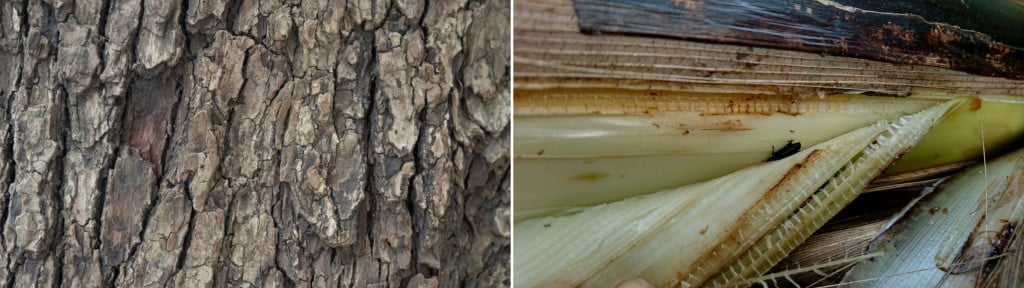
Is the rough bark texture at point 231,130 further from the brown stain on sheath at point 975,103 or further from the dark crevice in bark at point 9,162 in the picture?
the brown stain on sheath at point 975,103

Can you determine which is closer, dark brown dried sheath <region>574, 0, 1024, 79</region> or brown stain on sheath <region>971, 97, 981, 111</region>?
dark brown dried sheath <region>574, 0, 1024, 79</region>

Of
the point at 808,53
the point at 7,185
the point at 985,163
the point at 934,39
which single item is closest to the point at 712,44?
the point at 808,53

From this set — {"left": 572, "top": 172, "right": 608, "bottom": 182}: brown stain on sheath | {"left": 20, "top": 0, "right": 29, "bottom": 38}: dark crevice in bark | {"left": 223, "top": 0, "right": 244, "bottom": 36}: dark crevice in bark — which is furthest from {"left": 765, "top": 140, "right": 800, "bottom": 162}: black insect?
{"left": 20, "top": 0, "right": 29, "bottom": 38}: dark crevice in bark

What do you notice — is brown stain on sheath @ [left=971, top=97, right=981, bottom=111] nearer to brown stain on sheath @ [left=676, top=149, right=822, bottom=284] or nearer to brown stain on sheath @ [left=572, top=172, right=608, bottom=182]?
brown stain on sheath @ [left=676, top=149, right=822, bottom=284]

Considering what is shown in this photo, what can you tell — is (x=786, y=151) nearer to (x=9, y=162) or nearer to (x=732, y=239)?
(x=732, y=239)

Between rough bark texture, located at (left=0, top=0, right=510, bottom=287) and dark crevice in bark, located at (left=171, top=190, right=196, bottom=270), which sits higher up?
rough bark texture, located at (left=0, top=0, right=510, bottom=287)

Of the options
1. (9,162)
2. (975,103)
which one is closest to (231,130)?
(9,162)
